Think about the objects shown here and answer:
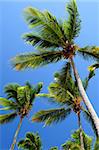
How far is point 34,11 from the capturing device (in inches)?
823

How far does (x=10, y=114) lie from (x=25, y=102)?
4.34 ft

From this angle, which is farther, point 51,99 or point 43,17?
point 51,99

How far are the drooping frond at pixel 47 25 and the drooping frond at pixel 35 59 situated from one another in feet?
2.25

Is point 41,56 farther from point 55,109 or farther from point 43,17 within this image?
point 55,109

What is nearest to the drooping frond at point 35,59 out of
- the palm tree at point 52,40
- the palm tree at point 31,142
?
the palm tree at point 52,40

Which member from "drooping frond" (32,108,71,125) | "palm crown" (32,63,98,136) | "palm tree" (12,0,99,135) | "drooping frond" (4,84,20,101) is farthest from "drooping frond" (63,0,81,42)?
"drooping frond" (4,84,20,101)

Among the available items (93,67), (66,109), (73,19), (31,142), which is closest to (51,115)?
(66,109)

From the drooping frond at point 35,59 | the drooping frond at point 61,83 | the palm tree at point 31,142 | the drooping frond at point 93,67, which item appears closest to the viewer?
the drooping frond at point 93,67

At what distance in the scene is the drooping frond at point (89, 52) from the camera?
822 inches

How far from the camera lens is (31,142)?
28672 mm

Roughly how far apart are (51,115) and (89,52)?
5.63m

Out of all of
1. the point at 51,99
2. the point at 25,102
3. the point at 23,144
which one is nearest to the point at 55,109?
the point at 51,99

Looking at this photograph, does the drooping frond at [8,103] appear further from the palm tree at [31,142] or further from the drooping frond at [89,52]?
the drooping frond at [89,52]

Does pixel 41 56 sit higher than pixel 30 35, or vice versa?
pixel 30 35
